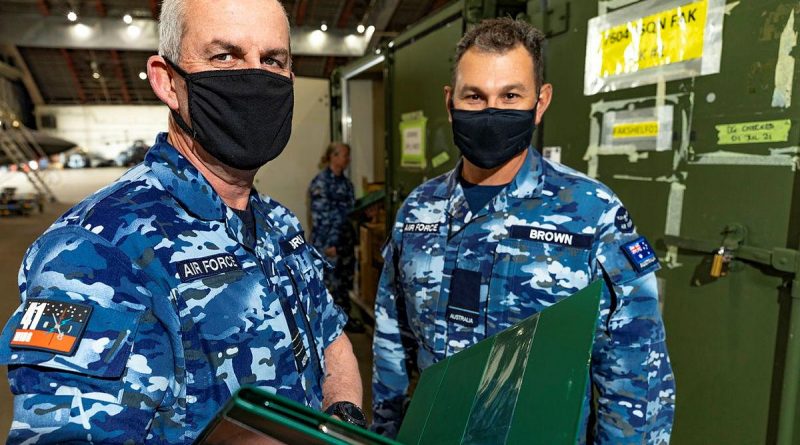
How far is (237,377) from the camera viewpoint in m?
0.83

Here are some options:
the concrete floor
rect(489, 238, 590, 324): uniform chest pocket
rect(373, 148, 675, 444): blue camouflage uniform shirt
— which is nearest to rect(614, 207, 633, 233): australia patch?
rect(373, 148, 675, 444): blue camouflage uniform shirt

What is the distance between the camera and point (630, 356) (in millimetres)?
1176

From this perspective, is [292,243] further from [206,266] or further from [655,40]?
[655,40]

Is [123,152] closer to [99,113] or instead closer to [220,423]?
[99,113]

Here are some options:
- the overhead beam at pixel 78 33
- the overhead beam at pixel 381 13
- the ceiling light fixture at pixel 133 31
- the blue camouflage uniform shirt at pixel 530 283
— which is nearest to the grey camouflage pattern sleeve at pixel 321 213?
the blue camouflage uniform shirt at pixel 530 283

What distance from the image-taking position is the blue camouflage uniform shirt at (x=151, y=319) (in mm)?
627

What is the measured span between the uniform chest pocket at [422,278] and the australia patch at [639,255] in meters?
0.49

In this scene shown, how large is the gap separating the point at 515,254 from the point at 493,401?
741mm

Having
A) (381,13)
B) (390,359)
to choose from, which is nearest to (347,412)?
(390,359)

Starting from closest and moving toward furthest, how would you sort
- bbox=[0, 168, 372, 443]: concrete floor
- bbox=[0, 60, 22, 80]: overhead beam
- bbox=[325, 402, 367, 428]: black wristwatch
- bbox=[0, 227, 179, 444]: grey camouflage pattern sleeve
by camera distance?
bbox=[0, 227, 179, 444]: grey camouflage pattern sleeve < bbox=[325, 402, 367, 428]: black wristwatch < bbox=[0, 168, 372, 443]: concrete floor < bbox=[0, 60, 22, 80]: overhead beam

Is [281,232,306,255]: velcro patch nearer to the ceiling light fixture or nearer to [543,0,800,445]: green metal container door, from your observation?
[543,0,800,445]: green metal container door

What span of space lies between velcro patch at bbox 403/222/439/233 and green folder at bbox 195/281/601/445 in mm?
698

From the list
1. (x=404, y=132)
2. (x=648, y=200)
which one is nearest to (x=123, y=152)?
(x=404, y=132)

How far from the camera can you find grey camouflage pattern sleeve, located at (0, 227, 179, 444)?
0.62 m
